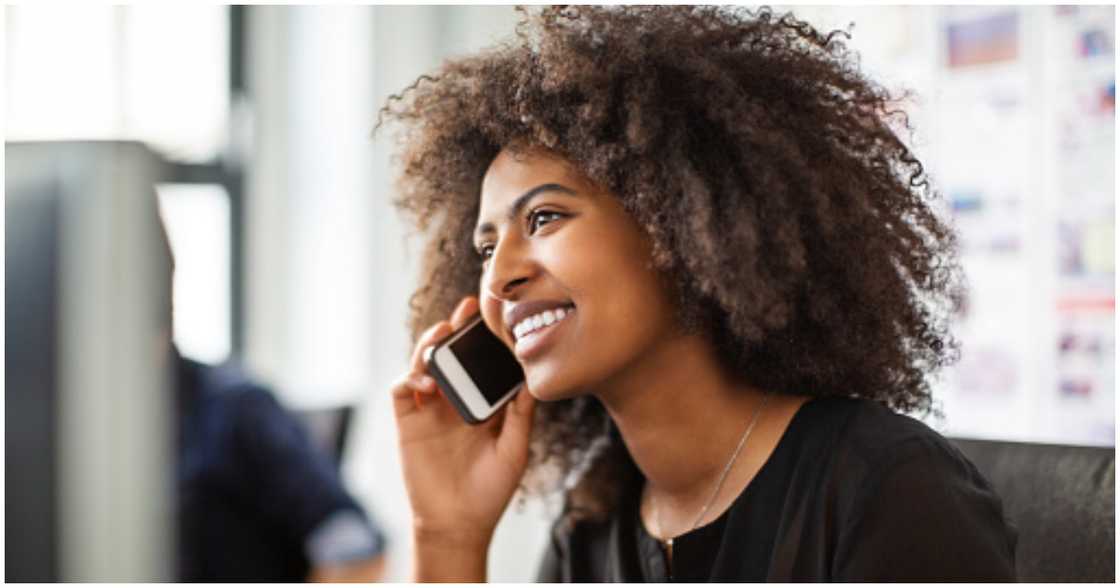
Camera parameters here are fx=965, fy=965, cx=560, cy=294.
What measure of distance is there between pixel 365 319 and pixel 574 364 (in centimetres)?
224

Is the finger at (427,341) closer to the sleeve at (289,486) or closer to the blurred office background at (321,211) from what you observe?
the blurred office background at (321,211)


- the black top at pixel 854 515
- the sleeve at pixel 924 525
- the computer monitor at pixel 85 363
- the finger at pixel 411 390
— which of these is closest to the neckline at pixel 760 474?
the black top at pixel 854 515

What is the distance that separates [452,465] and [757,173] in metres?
0.57

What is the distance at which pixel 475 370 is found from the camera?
4.19 feet

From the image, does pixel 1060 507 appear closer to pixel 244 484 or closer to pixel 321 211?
pixel 244 484

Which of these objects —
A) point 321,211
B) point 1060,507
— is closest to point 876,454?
point 1060,507

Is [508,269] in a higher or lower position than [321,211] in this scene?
lower

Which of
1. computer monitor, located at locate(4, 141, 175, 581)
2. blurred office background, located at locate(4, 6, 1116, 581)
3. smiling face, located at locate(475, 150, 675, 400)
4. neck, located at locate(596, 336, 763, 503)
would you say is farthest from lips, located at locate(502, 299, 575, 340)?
computer monitor, located at locate(4, 141, 175, 581)

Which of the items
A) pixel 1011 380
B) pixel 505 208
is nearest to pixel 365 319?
pixel 1011 380

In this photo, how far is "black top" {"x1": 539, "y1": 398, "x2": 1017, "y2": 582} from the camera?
0.84 metres

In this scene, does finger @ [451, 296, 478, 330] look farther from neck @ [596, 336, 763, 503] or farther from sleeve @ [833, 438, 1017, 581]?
sleeve @ [833, 438, 1017, 581]

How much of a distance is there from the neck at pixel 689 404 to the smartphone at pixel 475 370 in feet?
0.66

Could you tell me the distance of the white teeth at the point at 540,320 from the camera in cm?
106

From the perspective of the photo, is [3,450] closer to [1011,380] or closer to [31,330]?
[31,330]
